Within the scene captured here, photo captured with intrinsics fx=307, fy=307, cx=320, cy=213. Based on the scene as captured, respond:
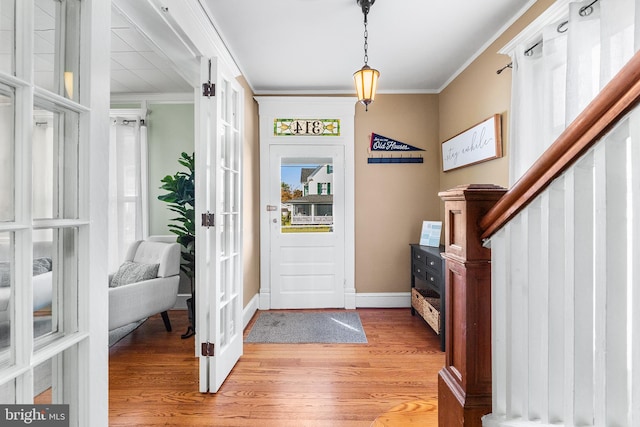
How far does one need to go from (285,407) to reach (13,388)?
1.41 meters

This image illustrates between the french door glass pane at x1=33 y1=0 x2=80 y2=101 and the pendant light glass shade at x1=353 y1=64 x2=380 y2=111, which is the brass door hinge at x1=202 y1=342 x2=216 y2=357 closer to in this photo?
Result: the french door glass pane at x1=33 y1=0 x2=80 y2=101

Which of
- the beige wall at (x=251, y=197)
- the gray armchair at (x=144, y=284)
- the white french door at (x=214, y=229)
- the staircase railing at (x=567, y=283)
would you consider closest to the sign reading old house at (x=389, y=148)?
the beige wall at (x=251, y=197)

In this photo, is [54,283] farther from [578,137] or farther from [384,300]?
[384,300]

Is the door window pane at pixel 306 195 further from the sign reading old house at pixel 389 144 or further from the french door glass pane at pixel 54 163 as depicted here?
the french door glass pane at pixel 54 163

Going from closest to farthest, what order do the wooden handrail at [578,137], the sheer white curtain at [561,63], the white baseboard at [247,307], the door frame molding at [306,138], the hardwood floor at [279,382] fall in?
1. the wooden handrail at [578,137]
2. the sheer white curtain at [561,63]
3. the hardwood floor at [279,382]
4. the white baseboard at [247,307]
5. the door frame molding at [306,138]

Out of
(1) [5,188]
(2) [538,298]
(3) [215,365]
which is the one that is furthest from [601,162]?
(3) [215,365]

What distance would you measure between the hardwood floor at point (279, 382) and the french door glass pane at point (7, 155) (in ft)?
4.98

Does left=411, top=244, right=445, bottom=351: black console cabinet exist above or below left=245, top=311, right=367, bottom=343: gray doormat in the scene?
above

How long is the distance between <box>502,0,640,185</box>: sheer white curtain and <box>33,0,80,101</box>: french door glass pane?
2.07 m

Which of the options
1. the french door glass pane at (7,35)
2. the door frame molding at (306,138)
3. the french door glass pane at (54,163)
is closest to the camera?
the french door glass pane at (7,35)

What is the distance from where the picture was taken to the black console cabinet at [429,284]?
2615mm

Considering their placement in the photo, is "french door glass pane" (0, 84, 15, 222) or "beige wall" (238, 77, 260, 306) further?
"beige wall" (238, 77, 260, 306)

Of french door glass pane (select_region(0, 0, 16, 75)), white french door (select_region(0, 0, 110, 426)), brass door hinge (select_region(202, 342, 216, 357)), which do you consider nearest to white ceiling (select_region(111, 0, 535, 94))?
white french door (select_region(0, 0, 110, 426))

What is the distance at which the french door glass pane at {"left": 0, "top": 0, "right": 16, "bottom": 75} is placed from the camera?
0.76m
